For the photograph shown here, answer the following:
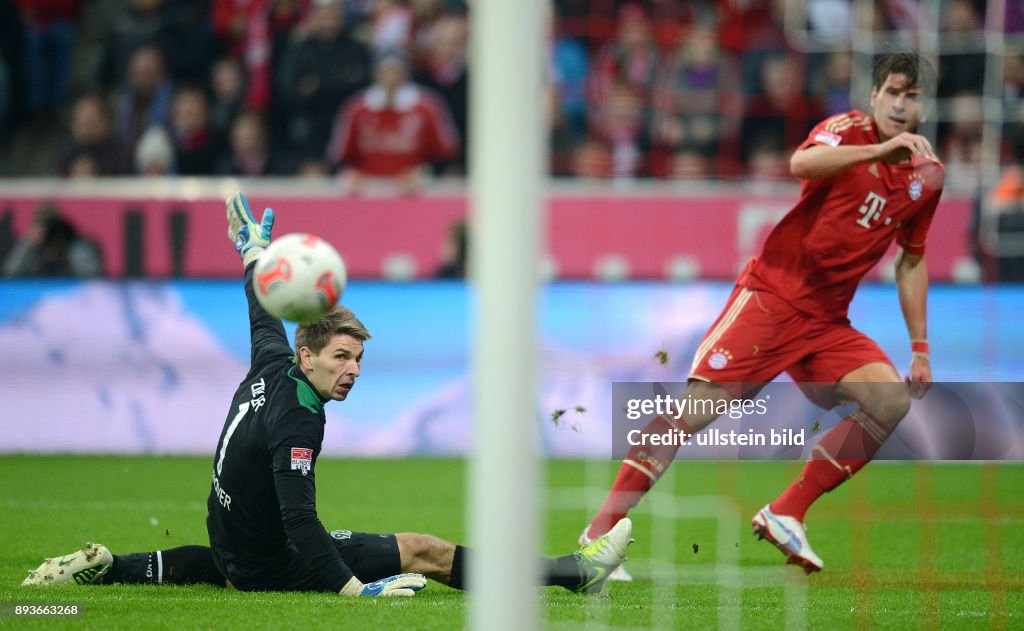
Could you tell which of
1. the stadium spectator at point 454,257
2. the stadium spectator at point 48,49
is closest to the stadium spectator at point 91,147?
the stadium spectator at point 48,49

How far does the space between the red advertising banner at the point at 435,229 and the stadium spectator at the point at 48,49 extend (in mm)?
3640

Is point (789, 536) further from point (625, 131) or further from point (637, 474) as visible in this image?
point (625, 131)

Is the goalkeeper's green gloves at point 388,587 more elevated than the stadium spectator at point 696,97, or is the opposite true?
the stadium spectator at point 696,97

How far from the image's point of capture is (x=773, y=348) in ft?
20.7

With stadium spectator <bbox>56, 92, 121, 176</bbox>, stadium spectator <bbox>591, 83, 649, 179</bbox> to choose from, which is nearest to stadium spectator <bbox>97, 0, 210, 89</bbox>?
stadium spectator <bbox>56, 92, 121, 176</bbox>

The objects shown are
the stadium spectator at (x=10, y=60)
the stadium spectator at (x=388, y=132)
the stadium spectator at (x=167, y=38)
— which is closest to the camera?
the stadium spectator at (x=388, y=132)

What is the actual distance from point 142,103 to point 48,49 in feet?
6.38

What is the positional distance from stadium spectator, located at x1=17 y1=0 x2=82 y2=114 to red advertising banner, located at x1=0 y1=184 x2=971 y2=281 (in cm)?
364

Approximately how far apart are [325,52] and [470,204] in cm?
295

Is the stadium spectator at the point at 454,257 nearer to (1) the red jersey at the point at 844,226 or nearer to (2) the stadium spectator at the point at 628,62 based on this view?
(2) the stadium spectator at the point at 628,62

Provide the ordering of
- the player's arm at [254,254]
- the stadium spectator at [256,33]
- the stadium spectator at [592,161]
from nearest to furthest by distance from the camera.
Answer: the player's arm at [254,254], the stadium spectator at [592,161], the stadium spectator at [256,33]

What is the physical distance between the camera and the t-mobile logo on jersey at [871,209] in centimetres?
623

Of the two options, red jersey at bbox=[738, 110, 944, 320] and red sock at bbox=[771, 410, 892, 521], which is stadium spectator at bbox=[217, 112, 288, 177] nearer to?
red jersey at bbox=[738, 110, 944, 320]

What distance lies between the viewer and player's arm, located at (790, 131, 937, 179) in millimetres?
5559
